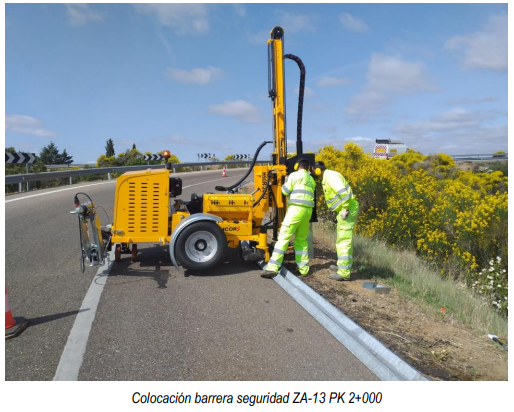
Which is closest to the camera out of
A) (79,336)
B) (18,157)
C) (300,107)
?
(79,336)

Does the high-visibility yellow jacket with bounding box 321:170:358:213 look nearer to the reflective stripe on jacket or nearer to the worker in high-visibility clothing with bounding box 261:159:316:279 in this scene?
the reflective stripe on jacket

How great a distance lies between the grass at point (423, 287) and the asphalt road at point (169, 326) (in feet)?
6.24

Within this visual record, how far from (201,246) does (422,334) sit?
336 centimetres

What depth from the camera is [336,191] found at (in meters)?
6.29

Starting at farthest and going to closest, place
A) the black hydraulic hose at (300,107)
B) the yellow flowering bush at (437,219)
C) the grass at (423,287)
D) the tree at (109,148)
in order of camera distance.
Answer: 1. the tree at (109,148)
2. the yellow flowering bush at (437,219)
3. the black hydraulic hose at (300,107)
4. the grass at (423,287)

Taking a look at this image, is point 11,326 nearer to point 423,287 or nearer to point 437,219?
point 423,287

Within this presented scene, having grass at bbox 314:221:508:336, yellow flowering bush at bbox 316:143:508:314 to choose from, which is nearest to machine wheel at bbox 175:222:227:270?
grass at bbox 314:221:508:336

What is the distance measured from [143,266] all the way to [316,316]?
10.4 feet

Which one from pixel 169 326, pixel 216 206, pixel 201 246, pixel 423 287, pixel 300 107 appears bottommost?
pixel 423 287

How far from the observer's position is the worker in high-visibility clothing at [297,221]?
6.10m

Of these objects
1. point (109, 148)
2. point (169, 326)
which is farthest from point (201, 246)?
point (109, 148)

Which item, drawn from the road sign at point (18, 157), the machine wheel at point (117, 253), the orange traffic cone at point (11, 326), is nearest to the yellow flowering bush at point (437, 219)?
the machine wheel at point (117, 253)

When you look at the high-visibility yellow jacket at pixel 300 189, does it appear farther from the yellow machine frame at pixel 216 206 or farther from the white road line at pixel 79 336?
the white road line at pixel 79 336

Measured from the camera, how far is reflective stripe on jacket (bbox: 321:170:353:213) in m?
6.25
